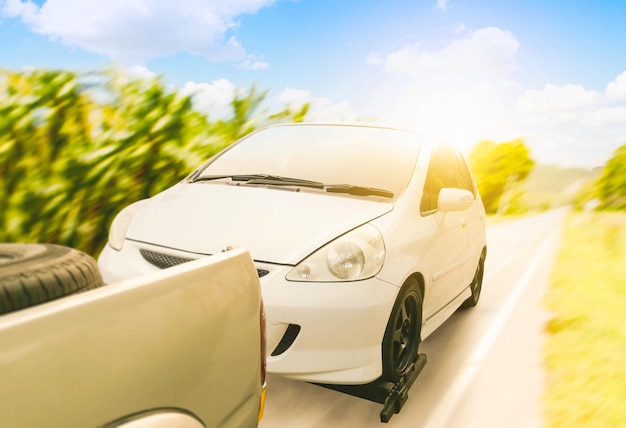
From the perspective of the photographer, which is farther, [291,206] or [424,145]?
[424,145]

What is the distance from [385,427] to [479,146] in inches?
1560

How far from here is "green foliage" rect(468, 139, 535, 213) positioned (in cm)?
4138

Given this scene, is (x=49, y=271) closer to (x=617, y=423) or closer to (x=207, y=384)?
(x=207, y=384)

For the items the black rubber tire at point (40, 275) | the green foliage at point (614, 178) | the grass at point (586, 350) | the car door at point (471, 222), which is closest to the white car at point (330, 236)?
the car door at point (471, 222)

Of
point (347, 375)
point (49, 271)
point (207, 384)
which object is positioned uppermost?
point (49, 271)

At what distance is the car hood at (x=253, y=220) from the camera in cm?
349

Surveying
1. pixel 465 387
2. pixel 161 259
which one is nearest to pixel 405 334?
pixel 465 387

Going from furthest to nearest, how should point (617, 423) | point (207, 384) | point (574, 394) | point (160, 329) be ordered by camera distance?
point (574, 394)
point (617, 423)
point (207, 384)
point (160, 329)

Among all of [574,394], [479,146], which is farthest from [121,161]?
[479,146]

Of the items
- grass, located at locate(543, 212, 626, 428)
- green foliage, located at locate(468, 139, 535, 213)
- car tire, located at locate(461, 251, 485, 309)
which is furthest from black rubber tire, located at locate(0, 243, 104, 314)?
green foliage, located at locate(468, 139, 535, 213)

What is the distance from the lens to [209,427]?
5.75 ft

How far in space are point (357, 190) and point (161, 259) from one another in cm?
137

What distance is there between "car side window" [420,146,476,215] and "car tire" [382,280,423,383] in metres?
0.64

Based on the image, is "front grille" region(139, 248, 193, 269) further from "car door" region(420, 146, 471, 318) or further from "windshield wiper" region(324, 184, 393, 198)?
"car door" region(420, 146, 471, 318)
